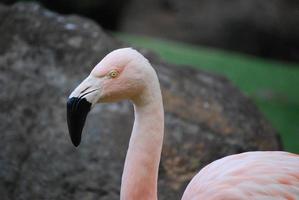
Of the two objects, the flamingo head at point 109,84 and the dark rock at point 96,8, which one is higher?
the flamingo head at point 109,84

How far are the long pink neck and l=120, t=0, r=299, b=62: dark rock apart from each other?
836cm

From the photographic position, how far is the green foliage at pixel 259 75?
22.6ft

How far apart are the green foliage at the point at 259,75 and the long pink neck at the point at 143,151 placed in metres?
3.52

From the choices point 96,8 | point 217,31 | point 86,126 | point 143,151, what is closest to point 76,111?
point 143,151

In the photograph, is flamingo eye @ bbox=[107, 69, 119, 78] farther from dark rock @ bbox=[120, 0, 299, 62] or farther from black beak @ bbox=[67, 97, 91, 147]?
dark rock @ bbox=[120, 0, 299, 62]

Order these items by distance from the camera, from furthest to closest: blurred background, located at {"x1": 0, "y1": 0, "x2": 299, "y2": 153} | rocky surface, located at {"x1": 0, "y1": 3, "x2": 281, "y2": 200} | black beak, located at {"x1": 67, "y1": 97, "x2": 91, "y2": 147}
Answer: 1. blurred background, located at {"x1": 0, "y1": 0, "x2": 299, "y2": 153}
2. rocky surface, located at {"x1": 0, "y1": 3, "x2": 281, "y2": 200}
3. black beak, located at {"x1": 67, "y1": 97, "x2": 91, "y2": 147}

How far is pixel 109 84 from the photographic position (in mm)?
2182

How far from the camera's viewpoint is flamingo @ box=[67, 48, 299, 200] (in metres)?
2.17

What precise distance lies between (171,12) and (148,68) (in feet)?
30.3

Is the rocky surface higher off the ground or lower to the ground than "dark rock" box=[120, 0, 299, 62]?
higher

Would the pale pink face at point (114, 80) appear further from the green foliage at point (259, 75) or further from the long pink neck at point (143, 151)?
the green foliage at point (259, 75)

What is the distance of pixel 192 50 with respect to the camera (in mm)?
10039

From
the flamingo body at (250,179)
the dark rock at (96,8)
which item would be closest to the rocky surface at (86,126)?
the flamingo body at (250,179)

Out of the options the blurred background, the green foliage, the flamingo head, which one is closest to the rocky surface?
the flamingo head
